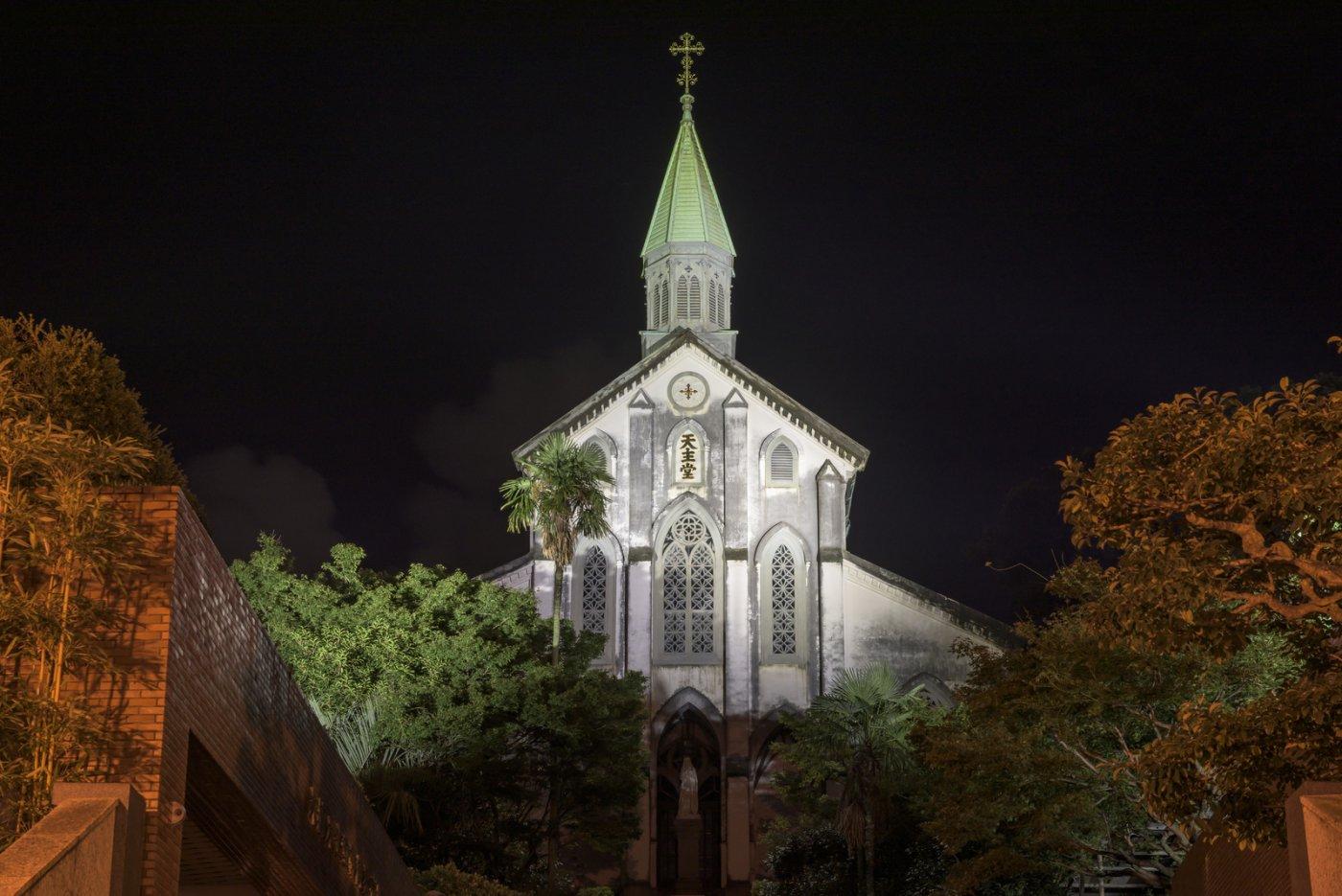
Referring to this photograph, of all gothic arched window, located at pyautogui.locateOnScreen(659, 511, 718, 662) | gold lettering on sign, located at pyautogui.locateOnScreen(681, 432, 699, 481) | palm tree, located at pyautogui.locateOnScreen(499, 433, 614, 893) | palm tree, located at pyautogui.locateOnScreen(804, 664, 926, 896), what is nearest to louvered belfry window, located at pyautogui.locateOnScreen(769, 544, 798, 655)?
gothic arched window, located at pyautogui.locateOnScreen(659, 511, 718, 662)

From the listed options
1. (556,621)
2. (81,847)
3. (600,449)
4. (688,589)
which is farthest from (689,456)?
(81,847)

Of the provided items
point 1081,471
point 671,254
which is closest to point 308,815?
point 1081,471

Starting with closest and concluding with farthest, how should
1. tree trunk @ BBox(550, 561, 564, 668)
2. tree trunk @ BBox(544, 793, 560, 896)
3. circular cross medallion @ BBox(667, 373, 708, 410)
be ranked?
tree trunk @ BBox(544, 793, 560, 896) < tree trunk @ BBox(550, 561, 564, 668) < circular cross medallion @ BBox(667, 373, 708, 410)

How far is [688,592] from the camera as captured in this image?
46062mm

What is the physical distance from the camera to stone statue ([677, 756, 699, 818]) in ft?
141

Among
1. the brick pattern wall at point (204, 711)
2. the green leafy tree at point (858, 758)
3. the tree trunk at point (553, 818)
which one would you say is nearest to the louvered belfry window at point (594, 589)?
the tree trunk at point (553, 818)

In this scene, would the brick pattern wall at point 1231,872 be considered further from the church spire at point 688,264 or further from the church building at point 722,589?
the church spire at point 688,264

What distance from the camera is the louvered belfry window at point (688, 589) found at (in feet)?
150

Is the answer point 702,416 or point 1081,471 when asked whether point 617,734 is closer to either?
point 702,416

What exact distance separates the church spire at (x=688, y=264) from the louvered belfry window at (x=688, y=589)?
7836 millimetres

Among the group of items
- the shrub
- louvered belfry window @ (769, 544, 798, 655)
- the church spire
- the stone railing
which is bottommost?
the stone railing

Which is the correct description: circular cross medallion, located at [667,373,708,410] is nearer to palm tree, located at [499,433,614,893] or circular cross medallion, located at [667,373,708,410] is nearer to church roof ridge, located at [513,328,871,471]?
church roof ridge, located at [513,328,871,471]

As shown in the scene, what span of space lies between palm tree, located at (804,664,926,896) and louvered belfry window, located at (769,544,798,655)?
7.03 metres

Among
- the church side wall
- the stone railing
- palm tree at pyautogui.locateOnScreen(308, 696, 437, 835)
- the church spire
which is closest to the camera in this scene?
the stone railing
